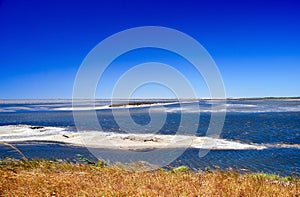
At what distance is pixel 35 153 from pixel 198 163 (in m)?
9.56

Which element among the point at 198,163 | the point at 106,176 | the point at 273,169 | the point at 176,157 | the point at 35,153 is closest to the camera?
the point at 106,176

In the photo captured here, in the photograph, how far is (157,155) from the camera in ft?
58.6

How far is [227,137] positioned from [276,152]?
680 centimetres

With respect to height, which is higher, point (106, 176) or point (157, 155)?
point (106, 176)

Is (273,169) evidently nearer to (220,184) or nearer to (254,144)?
(254,144)

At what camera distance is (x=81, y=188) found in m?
5.78

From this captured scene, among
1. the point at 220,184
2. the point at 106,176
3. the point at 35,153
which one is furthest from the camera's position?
the point at 35,153

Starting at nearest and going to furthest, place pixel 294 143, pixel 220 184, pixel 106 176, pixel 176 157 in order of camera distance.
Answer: pixel 220 184 < pixel 106 176 < pixel 176 157 < pixel 294 143

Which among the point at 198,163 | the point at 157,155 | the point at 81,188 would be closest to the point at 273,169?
the point at 198,163

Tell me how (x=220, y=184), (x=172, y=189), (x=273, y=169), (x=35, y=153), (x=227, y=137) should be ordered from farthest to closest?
(x=227, y=137) < (x=35, y=153) < (x=273, y=169) < (x=220, y=184) < (x=172, y=189)

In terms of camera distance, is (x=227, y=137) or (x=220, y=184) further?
(x=227, y=137)

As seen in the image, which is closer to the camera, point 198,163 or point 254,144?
point 198,163

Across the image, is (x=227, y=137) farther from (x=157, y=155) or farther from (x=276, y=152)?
(x=157, y=155)

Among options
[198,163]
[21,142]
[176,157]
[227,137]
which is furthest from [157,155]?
[21,142]
